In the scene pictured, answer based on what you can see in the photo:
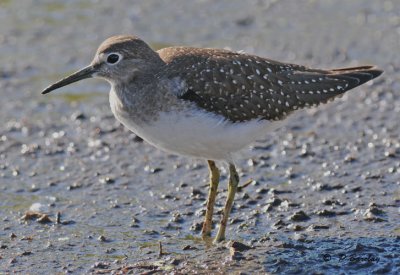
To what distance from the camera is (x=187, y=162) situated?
10.8 m

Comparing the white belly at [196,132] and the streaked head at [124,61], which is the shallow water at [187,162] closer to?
the white belly at [196,132]

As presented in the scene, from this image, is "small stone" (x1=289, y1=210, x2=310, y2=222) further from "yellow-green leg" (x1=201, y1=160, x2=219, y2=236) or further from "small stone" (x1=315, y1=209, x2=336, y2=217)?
"yellow-green leg" (x1=201, y1=160, x2=219, y2=236)

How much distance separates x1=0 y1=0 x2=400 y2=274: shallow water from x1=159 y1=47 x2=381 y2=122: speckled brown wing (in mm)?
433

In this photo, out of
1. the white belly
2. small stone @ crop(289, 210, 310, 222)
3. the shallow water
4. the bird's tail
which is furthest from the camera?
the bird's tail

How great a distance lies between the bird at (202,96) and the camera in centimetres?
848

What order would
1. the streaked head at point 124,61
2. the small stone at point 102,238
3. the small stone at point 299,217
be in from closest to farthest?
the streaked head at point 124,61
the small stone at point 102,238
the small stone at point 299,217

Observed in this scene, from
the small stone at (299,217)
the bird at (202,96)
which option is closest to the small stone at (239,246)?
the bird at (202,96)

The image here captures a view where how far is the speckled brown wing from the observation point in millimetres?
8688

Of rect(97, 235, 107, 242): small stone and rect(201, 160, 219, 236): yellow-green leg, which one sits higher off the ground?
rect(201, 160, 219, 236): yellow-green leg

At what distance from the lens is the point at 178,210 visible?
966 cm

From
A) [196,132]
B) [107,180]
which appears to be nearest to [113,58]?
[196,132]

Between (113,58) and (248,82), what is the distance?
4.63 ft

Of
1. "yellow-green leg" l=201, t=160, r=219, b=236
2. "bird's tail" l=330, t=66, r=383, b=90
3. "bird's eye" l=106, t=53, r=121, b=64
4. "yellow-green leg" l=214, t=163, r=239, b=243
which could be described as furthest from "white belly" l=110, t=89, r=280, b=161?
"bird's tail" l=330, t=66, r=383, b=90

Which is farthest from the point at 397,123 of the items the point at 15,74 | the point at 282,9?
the point at 15,74
